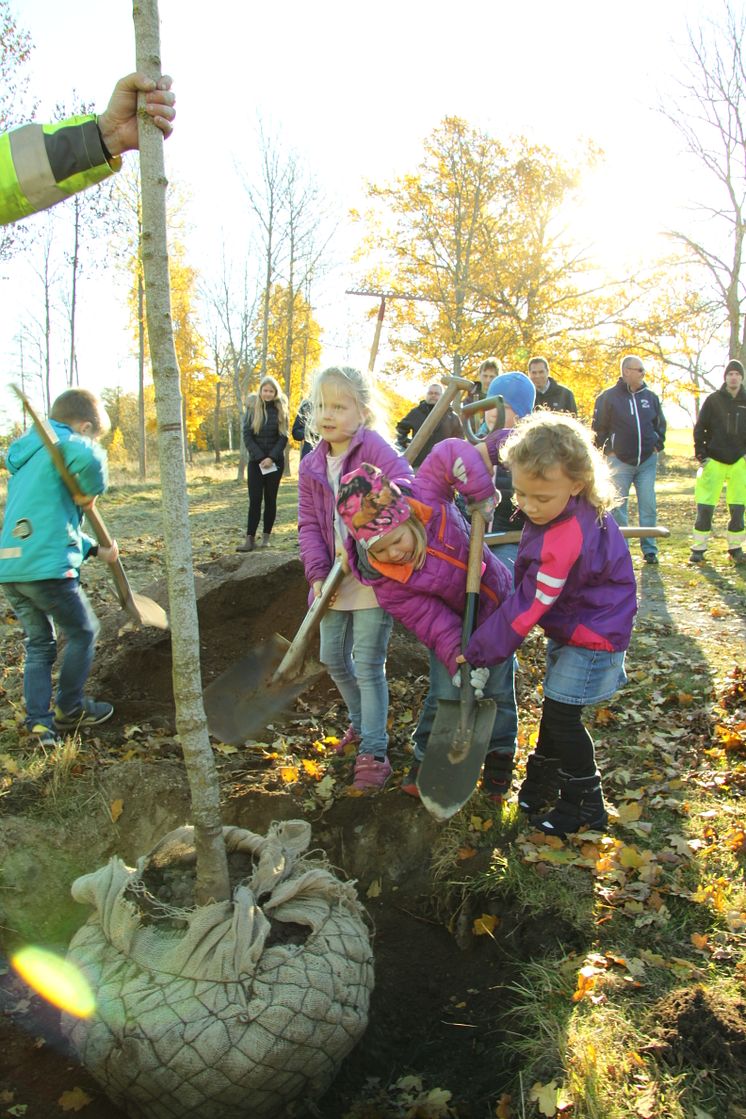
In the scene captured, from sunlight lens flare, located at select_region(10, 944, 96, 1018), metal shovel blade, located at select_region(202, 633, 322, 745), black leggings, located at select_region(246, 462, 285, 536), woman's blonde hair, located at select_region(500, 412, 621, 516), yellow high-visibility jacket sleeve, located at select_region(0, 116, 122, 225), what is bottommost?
sunlight lens flare, located at select_region(10, 944, 96, 1018)

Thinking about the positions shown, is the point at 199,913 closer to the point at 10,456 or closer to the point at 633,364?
the point at 10,456

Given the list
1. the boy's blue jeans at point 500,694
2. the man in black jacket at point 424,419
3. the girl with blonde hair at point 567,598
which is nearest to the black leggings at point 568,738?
the girl with blonde hair at point 567,598

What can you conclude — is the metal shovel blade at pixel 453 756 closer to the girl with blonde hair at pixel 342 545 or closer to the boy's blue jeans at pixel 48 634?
the girl with blonde hair at pixel 342 545

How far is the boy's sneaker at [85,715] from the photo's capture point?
4230 millimetres

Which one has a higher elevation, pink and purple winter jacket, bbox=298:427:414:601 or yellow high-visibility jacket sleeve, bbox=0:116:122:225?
yellow high-visibility jacket sleeve, bbox=0:116:122:225

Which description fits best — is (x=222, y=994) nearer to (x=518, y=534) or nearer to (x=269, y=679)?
(x=269, y=679)

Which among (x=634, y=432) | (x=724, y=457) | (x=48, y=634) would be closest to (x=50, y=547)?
(x=48, y=634)

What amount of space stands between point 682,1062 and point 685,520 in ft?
34.1

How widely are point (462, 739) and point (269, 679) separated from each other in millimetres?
1134

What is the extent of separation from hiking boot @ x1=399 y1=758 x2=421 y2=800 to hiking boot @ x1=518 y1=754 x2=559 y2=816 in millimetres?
444

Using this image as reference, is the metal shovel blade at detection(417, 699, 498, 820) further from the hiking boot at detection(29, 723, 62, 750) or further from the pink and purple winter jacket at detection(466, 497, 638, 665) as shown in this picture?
the hiking boot at detection(29, 723, 62, 750)

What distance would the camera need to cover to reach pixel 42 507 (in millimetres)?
3871

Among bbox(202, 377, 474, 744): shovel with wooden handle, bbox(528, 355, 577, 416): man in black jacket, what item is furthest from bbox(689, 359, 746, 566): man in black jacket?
bbox(202, 377, 474, 744): shovel with wooden handle

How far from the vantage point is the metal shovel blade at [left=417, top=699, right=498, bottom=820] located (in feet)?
9.56
